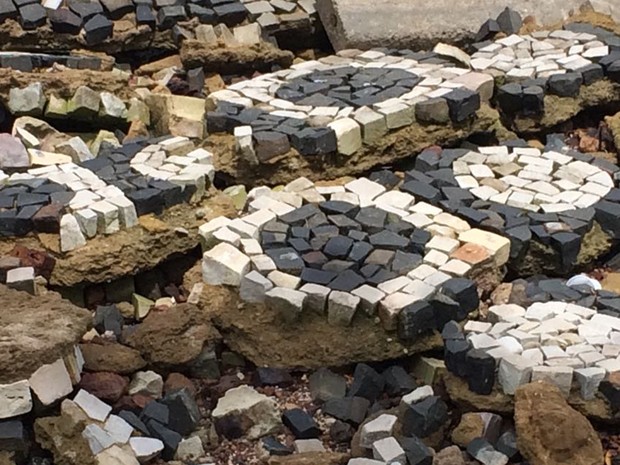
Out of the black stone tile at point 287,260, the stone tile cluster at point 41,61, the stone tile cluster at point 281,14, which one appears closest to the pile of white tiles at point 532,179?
the black stone tile at point 287,260

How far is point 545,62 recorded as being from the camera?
23.3ft

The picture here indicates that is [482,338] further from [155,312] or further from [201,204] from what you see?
[201,204]

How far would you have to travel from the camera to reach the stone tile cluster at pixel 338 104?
19.6 feet

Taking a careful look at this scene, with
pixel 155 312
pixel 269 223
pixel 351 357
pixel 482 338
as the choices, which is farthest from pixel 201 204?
pixel 482 338

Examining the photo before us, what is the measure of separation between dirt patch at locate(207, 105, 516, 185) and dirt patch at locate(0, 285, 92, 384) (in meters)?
1.85

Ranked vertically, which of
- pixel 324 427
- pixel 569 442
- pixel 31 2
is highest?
pixel 31 2

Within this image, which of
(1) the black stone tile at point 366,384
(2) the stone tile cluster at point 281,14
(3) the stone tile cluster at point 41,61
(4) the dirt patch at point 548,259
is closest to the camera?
(1) the black stone tile at point 366,384

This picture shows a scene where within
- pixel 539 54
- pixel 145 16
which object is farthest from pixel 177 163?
pixel 539 54

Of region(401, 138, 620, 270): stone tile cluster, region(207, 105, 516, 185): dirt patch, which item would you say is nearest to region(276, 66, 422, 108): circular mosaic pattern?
region(207, 105, 516, 185): dirt patch

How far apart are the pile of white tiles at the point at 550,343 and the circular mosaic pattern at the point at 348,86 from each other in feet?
7.20

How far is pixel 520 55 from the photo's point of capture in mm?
7258

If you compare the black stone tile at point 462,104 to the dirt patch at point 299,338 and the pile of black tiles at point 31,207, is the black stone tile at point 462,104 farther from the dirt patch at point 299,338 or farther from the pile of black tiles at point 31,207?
the pile of black tiles at point 31,207

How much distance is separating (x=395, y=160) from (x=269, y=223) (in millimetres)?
1358

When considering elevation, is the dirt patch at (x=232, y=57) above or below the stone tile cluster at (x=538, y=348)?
above
